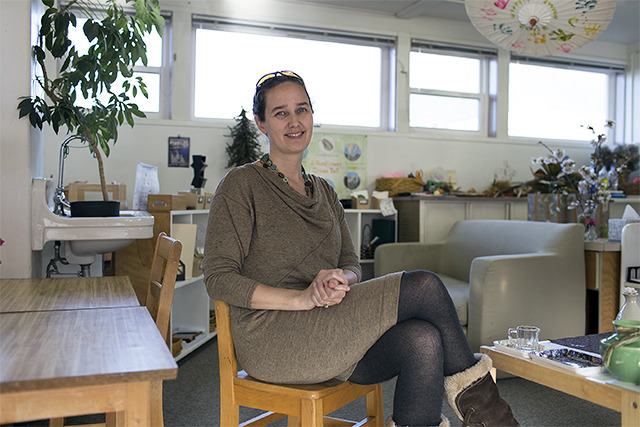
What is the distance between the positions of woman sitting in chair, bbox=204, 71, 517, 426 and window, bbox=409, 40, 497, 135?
160 inches

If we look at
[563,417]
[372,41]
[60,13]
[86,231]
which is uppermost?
[372,41]

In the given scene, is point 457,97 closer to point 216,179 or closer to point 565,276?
point 216,179

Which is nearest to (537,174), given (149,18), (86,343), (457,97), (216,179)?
(457,97)

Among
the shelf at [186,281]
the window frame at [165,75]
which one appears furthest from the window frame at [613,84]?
the shelf at [186,281]

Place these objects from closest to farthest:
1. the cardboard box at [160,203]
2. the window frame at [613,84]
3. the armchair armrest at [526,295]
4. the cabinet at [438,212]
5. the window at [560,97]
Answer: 1. the armchair armrest at [526,295]
2. the cardboard box at [160,203]
3. the cabinet at [438,212]
4. the window at [560,97]
5. the window frame at [613,84]

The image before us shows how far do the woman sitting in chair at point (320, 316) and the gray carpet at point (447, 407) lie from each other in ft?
3.46

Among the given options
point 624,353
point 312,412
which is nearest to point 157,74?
point 312,412

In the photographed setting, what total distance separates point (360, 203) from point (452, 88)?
5.81ft

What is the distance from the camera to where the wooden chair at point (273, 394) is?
4.79ft

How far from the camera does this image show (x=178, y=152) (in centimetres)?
472

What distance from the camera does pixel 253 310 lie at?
1.55 meters

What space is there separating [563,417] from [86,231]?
235cm

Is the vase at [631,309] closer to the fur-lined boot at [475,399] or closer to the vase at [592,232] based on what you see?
the fur-lined boot at [475,399]

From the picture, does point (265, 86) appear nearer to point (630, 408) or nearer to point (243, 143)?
point (630, 408)
